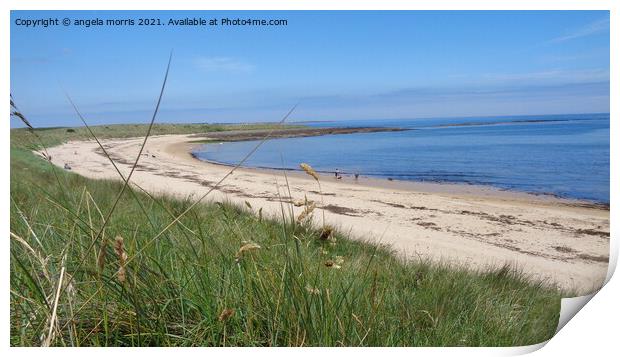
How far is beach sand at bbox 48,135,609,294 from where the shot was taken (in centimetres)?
299

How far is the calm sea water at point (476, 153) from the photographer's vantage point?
2588mm

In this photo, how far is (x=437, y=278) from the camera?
255 centimetres

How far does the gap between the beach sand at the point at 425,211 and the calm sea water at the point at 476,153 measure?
19 centimetres

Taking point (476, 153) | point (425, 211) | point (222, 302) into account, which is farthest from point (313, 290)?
point (476, 153)

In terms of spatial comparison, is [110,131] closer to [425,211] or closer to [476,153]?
[425,211]

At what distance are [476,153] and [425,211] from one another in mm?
3426

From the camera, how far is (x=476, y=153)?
8852mm

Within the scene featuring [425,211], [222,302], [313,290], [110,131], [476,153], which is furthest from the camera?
[476,153]

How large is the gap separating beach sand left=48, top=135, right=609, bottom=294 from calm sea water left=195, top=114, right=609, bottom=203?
0.61 feet

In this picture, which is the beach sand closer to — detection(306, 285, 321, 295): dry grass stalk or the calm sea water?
the calm sea water

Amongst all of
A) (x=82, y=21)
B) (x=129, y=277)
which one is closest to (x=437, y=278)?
(x=129, y=277)

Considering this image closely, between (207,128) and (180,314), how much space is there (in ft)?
4.20
